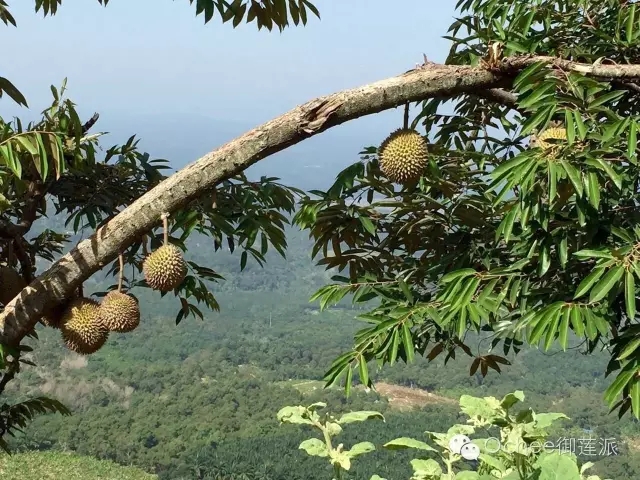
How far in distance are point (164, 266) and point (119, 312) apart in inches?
10.5

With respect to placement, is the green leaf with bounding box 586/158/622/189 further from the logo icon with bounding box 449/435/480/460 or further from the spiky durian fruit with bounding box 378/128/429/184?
the logo icon with bounding box 449/435/480/460

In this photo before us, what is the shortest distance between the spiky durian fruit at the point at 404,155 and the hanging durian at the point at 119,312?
0.95m

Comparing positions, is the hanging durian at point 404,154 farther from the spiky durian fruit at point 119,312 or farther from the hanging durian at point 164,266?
the spiky durian fruit at point 119,312

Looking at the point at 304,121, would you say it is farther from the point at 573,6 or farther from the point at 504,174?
the point at 573,6

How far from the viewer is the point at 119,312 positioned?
211cm

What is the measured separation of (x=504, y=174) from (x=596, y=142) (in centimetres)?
30

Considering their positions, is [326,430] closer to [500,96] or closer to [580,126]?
[580,126]

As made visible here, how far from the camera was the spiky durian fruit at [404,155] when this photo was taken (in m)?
2.11

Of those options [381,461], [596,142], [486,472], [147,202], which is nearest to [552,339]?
[596,142]

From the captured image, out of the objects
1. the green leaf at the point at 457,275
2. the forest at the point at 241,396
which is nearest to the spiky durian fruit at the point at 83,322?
the green leaf at the point at 457,275

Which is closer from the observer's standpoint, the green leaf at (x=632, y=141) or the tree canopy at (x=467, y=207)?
the green leaf at (x=632, y=141)

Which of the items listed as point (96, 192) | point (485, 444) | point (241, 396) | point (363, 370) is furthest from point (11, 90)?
point (241, 396)

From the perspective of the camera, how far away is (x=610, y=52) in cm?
233

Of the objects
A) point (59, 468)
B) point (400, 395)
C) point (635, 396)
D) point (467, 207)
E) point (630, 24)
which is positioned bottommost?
point (400, 395)
